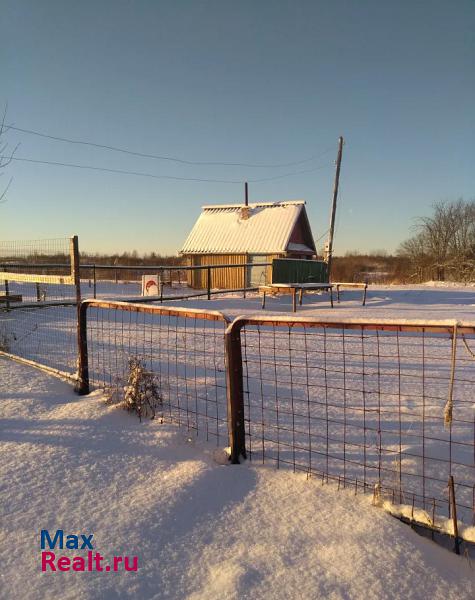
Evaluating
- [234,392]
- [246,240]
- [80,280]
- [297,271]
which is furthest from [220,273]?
[234,392]

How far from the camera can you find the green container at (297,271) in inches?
714

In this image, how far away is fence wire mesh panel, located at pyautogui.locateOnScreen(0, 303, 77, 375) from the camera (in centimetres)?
582

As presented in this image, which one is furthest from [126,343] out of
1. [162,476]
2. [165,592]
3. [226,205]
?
[226,205]

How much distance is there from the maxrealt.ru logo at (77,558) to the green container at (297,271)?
1576cm

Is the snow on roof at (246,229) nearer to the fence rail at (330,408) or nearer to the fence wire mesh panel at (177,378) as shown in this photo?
the fence wire mesh panel at (177,378)

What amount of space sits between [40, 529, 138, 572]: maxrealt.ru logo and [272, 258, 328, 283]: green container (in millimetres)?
15762

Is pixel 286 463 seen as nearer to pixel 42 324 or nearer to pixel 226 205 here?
pixel 42 324

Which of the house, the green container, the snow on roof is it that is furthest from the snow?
the snow on roof

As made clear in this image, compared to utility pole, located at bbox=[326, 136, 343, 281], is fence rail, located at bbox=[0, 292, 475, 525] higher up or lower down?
lower down

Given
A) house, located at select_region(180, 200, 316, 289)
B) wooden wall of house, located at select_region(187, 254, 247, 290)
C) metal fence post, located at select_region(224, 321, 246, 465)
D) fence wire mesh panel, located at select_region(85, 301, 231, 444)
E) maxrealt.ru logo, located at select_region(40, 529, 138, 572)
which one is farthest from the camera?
wooden wall of house, located at select_region(187, 254, 247, 290)

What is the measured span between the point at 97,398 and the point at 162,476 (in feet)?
5.55

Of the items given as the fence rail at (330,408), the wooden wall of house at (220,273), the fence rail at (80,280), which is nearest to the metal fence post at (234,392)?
the fence rail at (330,408)

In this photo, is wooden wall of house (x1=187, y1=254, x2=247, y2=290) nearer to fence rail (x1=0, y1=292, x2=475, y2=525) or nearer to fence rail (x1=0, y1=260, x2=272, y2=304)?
fence rail (x1=0, y1=260, x2=272, y2=304)

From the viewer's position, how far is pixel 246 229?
2488cm
